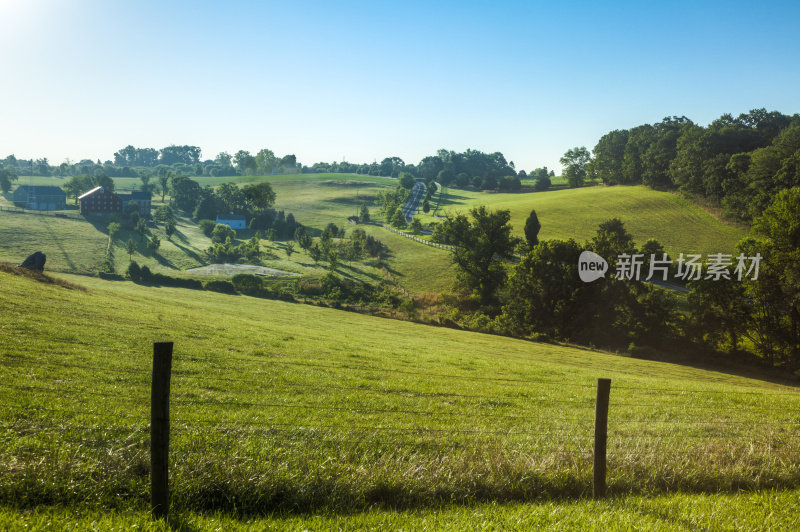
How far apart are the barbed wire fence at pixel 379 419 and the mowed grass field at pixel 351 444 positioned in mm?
76

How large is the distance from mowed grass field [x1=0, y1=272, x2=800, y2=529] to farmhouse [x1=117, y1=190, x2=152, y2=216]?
126023 mm

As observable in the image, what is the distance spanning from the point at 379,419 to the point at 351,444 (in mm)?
3040

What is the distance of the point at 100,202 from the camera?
118 meters

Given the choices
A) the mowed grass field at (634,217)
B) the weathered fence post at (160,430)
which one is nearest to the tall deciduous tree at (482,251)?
the mowed grass field at (634,217)

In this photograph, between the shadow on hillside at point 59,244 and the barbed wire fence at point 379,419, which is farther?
the shadow on hillside at point 59,244

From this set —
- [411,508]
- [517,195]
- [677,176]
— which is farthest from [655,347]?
[517,195]

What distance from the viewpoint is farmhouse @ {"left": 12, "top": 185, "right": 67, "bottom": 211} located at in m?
122

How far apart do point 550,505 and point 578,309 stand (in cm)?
5427

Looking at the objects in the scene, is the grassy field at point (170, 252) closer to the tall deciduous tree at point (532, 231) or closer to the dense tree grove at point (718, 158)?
the tall deciduous tree at point (532, 231)

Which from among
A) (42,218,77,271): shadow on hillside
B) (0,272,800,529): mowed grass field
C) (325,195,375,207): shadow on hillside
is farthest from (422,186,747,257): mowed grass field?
(42,218,77,271): shadow on hillside

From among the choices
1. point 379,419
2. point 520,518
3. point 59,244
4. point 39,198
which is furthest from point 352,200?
point 520,518

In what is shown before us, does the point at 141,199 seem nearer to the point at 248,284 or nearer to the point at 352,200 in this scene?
the point at 352,200

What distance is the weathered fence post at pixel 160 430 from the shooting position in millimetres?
5465

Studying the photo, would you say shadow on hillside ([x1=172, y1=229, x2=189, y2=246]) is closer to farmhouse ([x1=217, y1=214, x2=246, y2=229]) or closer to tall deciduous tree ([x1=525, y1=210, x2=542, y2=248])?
farmhouse ([x1=217, y1=214, x2=246, y2=229])
